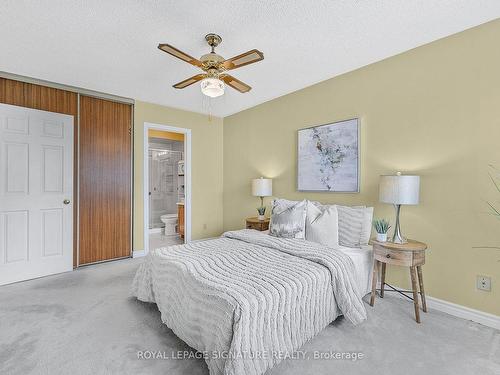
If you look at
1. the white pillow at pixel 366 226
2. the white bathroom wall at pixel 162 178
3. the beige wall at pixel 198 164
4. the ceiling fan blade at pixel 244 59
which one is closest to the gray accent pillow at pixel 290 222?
the white pillow at pixel 366 226

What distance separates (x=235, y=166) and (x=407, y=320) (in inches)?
138

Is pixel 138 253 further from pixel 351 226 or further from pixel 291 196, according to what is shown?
pixel 351 226

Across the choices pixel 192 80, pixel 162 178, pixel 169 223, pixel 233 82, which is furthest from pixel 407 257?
pixel 162 178

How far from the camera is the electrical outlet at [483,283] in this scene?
210 centimetres

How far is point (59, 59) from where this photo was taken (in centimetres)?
272

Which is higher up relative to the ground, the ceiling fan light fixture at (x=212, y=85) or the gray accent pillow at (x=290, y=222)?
the ceiling fan light fixture at (x=212, y=85)

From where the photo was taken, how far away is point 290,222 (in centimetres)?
271

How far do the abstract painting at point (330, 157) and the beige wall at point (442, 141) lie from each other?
11 cm

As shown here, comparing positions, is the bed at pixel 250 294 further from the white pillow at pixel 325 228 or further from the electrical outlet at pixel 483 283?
the electrical outlet at pixel 483 283

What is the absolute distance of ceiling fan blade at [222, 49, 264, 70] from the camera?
1940 mm

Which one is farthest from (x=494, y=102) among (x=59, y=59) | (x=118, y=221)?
(x=118, y=221)

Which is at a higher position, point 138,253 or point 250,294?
point 250,294

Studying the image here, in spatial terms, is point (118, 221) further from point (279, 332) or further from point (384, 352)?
point (384, 352)

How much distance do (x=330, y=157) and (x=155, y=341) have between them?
2672 mm
